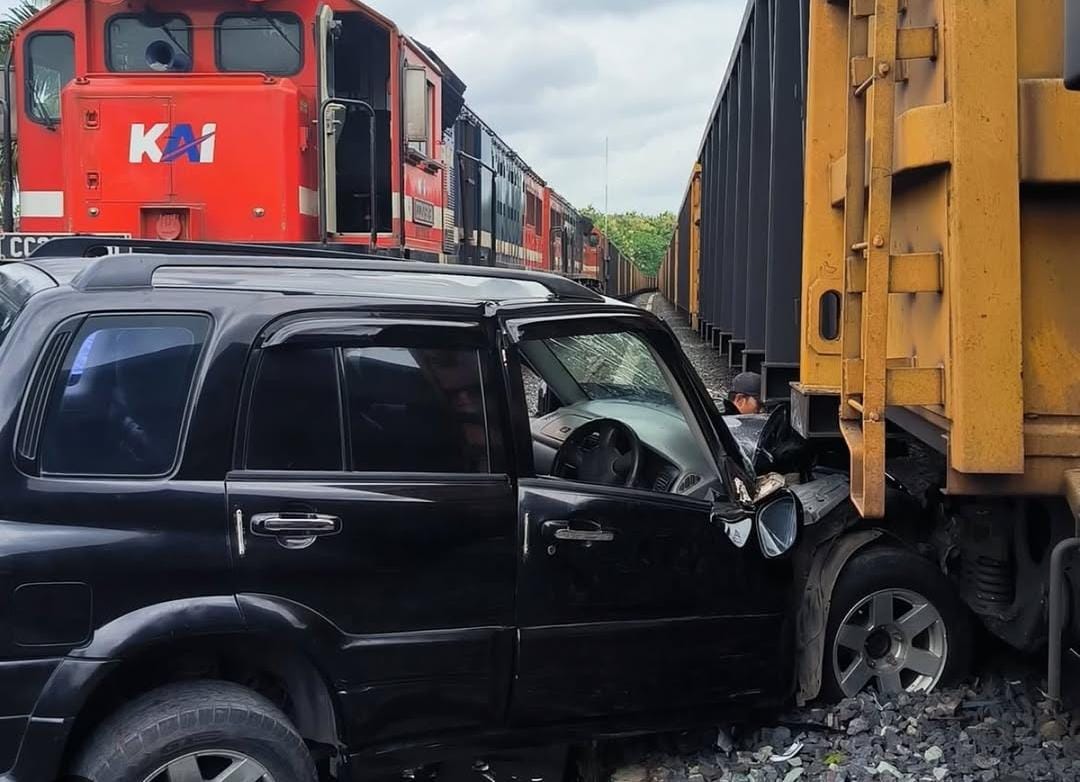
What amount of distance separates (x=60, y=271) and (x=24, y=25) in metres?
6.81

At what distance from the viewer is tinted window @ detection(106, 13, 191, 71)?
8.85m

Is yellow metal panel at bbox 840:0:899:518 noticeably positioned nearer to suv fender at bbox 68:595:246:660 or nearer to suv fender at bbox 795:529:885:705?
suv fender at bbox 795:529:885:705

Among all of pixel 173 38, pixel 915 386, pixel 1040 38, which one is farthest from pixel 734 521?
pixel 173 38

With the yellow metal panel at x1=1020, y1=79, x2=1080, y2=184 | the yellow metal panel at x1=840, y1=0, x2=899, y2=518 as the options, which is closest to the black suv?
the yellow metal panel at x1=840, y1=0, x2=899, y2=518

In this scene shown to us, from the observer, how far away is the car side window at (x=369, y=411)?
3125 millimetres

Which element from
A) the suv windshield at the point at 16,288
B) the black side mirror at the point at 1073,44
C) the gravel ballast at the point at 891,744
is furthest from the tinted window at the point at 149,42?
the black side mirror at the point at 1073,44

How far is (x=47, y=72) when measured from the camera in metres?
9.17

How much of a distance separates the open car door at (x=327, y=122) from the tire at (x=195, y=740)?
588 centimetres

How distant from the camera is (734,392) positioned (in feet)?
22.6

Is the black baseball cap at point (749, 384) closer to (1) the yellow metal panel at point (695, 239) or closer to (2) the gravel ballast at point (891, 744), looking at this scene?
(2) the gravel ballast at point (891, 744)

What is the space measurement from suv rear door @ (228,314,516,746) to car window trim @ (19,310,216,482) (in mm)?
142

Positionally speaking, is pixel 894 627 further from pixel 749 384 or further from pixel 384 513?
pixel 749 384

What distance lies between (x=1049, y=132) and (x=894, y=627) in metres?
2.01

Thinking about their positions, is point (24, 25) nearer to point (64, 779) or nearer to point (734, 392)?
point (734, 392)
